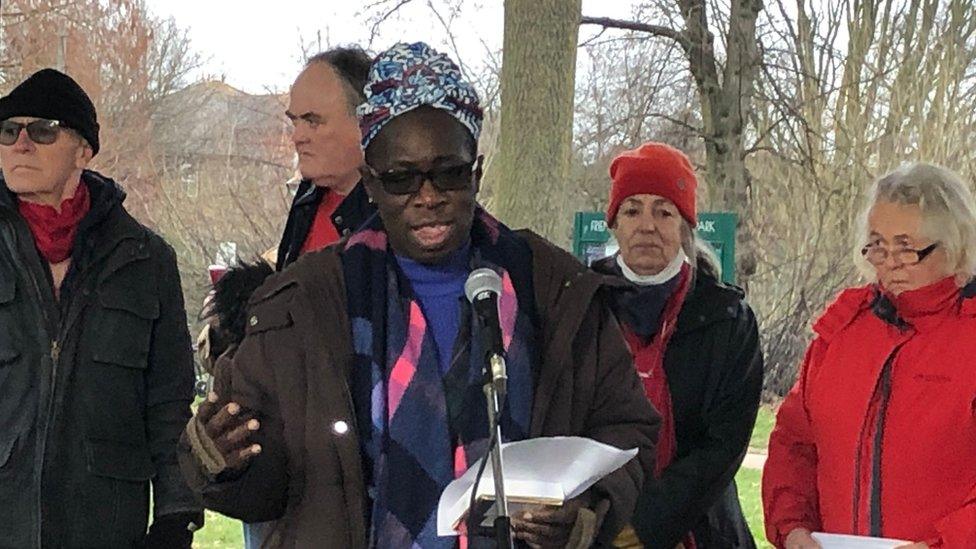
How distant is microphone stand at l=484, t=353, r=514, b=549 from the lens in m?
1.49

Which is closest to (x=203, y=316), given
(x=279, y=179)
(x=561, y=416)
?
(x=561, y=416)

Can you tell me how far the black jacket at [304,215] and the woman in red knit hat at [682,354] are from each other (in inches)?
26.0

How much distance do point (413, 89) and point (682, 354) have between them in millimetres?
1206

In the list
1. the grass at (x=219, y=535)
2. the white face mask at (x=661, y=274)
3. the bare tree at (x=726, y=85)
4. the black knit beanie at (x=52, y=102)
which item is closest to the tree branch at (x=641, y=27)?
the bare tree at (x=726, y=85)

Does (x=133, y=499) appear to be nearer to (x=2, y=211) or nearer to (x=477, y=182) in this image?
(x=2, y=211)

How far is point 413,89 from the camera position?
1864 millimetres

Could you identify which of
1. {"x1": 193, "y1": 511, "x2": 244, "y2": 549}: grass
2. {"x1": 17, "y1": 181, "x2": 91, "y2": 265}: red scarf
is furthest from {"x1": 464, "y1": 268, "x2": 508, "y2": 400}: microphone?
{"x1": 193, "y1": 511, "x2": 244, "y2": 549}: grass

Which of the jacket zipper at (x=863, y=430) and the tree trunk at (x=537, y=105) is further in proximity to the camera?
the tree trunk at (x=537, y=105)

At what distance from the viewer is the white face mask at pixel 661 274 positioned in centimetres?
285

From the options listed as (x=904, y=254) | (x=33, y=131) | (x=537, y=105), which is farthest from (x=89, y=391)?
(x=537, y=105)

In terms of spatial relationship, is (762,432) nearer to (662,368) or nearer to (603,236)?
(603,236)

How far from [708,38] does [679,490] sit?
21.2 ft

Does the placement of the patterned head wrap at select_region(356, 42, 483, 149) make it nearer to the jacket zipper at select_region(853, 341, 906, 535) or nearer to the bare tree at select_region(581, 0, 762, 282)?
the jacket zipper at select_region(853, 341, 906, 535)

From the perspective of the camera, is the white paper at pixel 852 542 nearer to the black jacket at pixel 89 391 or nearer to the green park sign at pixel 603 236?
the black jacket at pixel 89 391
